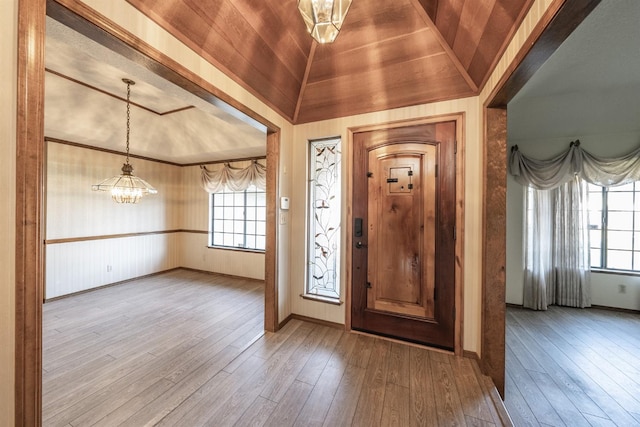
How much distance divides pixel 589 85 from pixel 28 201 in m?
4.13

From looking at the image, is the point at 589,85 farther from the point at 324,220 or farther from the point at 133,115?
the point at 133,115

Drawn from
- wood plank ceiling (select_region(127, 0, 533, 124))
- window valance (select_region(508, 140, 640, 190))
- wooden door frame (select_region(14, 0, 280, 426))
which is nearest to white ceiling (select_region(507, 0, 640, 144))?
window valance (select_region(508, 140, 640, 190))

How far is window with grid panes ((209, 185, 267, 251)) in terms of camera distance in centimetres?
493

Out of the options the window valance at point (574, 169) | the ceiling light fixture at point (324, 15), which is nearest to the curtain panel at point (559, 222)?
the window valance at point (574, 169)

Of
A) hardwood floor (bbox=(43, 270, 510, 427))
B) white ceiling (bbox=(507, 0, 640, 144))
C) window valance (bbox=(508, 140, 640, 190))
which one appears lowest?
hardwood floor (bbox=(43, 270, 510, 427))

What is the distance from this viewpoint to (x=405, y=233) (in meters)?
2.42

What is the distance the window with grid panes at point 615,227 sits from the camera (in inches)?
141

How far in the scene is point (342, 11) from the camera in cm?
114

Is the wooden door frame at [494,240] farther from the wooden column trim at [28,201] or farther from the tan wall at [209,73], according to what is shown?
the wooden column trim at [28,201]

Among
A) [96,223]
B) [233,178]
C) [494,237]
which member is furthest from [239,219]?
[494,237]

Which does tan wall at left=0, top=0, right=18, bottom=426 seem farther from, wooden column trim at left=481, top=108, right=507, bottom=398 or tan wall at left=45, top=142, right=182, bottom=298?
tan wall at left=45, top=142, right=182, bottom=298

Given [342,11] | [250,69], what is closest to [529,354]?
[342,11]

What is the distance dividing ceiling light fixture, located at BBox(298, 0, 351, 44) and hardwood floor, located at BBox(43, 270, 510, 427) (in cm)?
223

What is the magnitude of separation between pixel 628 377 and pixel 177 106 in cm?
585
